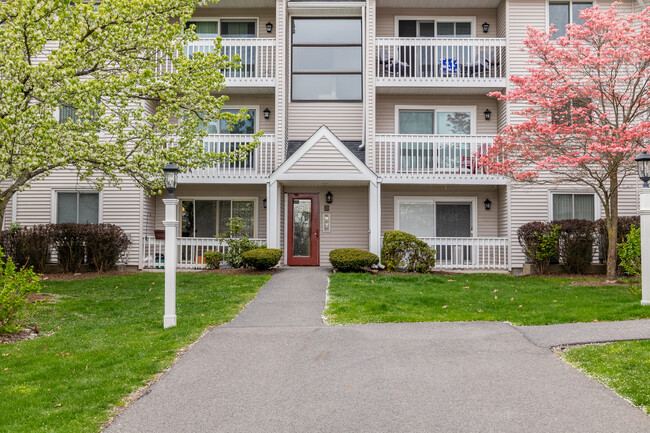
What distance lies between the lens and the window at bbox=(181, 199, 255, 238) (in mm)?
16781

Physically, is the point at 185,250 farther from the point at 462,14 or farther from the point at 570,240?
the point at 462,14

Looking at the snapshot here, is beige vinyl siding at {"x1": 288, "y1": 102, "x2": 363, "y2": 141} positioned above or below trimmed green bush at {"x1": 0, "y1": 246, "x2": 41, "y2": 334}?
above

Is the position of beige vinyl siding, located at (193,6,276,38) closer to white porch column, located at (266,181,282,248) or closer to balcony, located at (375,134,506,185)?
balcony, located at (375,134,506,185)

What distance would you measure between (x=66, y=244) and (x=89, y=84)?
267 inches

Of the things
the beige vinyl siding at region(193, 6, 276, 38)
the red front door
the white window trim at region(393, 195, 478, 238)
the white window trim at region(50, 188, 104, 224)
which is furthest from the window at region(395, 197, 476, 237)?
the white window trim at region(50, 188, 104, 224)

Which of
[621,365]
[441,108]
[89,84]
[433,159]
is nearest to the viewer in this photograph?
[621,365]

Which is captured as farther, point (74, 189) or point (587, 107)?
point (74, 189)

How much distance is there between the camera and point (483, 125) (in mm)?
16812

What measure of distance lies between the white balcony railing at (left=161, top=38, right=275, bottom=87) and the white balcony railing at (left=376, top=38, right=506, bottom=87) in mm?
3267

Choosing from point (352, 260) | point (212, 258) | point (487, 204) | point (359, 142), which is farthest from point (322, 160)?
point (487, 204)

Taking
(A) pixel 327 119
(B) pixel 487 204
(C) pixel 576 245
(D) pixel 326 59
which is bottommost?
(C) pixel 576 245

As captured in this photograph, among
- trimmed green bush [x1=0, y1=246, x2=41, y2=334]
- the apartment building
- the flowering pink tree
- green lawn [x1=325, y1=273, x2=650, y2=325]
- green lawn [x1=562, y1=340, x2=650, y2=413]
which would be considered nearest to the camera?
green lawn [x1=562, y1=340, x2=650, y2=413]

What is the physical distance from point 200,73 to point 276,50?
5474 millimetres

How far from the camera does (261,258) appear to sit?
13703mm
